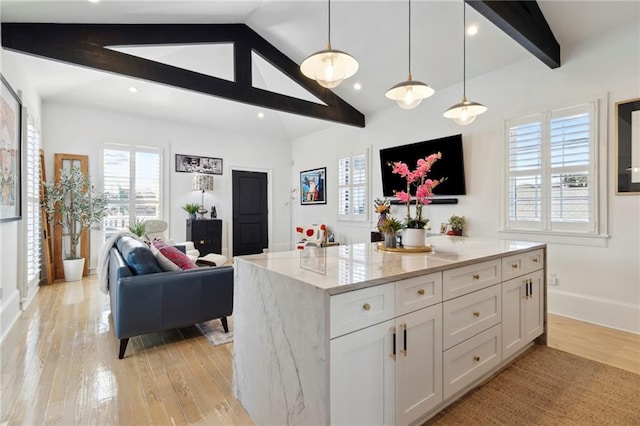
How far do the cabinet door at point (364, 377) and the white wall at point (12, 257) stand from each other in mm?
3341

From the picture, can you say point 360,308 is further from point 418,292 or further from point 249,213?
point 249,213

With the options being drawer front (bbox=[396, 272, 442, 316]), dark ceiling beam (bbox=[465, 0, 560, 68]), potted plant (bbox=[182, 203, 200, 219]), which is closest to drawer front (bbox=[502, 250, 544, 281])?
drawer front (bbox=[396, 272, 442, 316])

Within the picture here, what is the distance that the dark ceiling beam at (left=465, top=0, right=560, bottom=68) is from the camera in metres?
2.46

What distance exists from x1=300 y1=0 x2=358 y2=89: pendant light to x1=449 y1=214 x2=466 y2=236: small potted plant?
9.91 feet

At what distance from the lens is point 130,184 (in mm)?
5906

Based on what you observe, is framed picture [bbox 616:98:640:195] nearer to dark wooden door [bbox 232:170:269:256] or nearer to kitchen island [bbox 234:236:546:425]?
kitchen island [bbox 234:236:546:425]

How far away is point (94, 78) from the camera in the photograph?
186 inches

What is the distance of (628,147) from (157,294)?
4623mm

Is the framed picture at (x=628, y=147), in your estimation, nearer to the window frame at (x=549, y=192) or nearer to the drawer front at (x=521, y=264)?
the window frame at (x=549, y=192)

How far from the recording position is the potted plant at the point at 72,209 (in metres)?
4.95

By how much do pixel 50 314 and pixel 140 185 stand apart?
10.1 ft

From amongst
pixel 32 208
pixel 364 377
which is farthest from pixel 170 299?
pixel 32 208

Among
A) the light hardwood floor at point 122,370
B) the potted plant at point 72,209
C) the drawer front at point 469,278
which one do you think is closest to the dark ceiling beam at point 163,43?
the potted plant at point 72,209

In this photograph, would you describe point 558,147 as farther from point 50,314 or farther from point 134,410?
point 50,314
